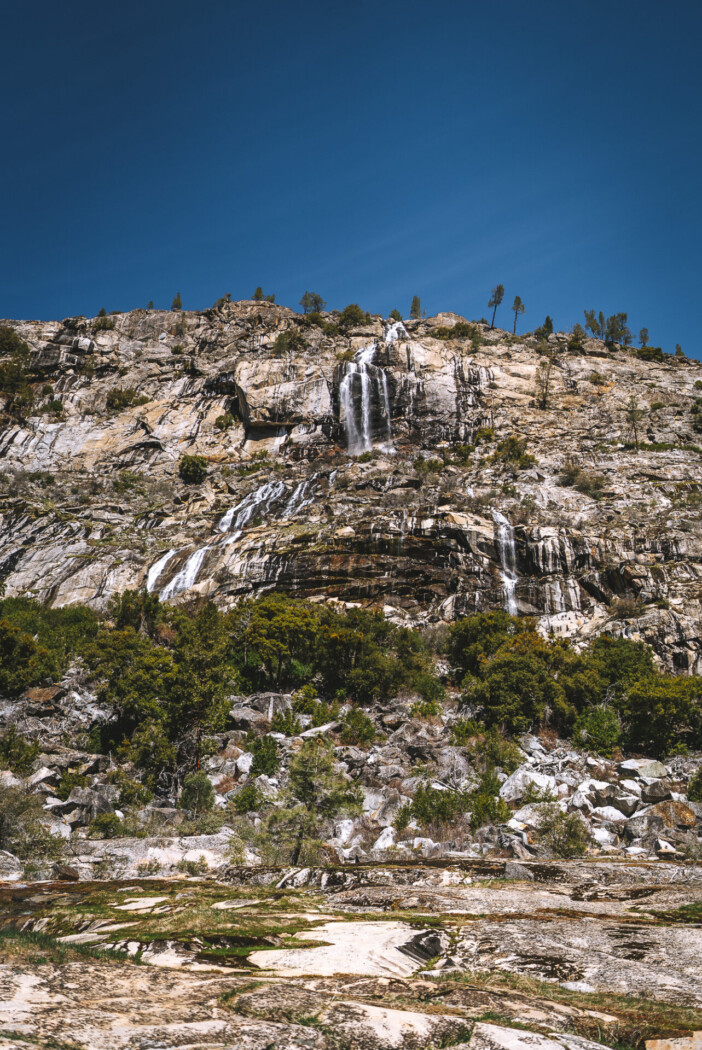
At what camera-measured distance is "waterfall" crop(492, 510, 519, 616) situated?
50.0 meters

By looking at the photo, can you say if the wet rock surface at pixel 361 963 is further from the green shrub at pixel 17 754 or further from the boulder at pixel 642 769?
the boulder at pixel 642 769

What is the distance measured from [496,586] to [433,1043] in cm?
4687

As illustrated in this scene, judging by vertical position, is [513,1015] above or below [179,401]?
below

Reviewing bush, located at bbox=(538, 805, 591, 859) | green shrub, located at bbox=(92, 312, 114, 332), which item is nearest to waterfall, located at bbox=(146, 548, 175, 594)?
bush, located at bbox=(538, 805, 591, 859)

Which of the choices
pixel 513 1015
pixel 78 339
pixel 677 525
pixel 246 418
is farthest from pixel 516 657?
pixel 78 339

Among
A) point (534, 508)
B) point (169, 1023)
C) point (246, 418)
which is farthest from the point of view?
point (246, 418)

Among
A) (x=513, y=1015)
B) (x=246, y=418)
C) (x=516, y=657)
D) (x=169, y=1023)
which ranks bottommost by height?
(x=513, y=1015)

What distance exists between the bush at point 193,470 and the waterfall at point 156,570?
693 inches

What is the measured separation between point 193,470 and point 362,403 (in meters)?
20.6

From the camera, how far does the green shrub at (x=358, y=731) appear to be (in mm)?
30562

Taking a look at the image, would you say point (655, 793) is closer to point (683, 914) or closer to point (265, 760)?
point (683, 914)

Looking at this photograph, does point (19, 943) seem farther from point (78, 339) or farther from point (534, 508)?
point (78, 339)

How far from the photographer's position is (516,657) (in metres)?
35.9

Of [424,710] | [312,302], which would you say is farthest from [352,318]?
[424,710]
